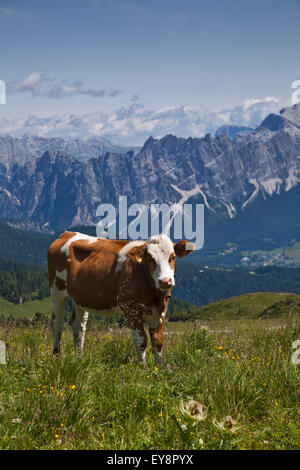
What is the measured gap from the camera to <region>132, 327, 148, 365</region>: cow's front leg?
10266mm

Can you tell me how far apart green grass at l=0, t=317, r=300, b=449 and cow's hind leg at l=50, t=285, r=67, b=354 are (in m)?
2.54

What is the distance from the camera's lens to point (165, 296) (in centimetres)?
1049

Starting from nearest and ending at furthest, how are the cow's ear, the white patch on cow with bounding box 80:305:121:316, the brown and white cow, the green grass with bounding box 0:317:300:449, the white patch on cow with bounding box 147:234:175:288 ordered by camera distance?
the green grass with bounding box 0:317:300:449 < the white patch on cow with bounding box 147:234:175:288 < the brown and white cow < the cow's ear < the white patch on cow with bounding box 80:305:121:316

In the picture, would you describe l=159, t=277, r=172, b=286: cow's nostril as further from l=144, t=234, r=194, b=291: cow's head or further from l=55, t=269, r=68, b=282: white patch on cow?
l=55, t=269, r=68, b=282: white patch on cow

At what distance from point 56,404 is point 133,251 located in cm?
491

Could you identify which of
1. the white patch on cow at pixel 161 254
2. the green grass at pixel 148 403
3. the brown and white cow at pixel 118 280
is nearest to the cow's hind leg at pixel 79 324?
the brown and white cow at pixel 118 280

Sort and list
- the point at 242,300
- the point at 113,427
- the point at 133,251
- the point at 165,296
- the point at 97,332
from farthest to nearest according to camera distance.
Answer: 1. the point at 242,300
2. the point at 97,332
3. the point at 133,251
4. the point at 165,296
5. the point at 113,427

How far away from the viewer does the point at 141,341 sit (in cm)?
1029

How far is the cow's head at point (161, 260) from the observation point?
10.0 meters

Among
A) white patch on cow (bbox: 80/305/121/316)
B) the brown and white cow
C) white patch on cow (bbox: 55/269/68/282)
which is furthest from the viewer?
white patch on cow (bbox: 55/269/68/282)

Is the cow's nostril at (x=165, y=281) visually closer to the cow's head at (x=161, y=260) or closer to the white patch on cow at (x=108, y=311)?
the cow's head at (x=161, y=260)

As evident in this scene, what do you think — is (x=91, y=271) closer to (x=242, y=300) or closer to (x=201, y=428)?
(x=201, y=428)

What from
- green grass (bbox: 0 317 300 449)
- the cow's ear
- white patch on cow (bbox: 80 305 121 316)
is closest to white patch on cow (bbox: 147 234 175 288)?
the cow's ear
